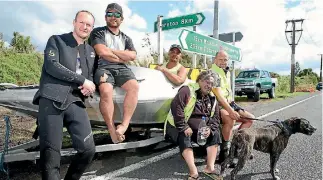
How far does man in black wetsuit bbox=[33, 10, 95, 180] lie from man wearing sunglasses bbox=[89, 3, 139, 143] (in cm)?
37

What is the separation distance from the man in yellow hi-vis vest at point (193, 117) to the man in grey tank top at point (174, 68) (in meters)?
0.55

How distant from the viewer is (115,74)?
3.43 m

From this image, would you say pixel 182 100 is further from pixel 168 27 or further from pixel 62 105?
pixel 168 27

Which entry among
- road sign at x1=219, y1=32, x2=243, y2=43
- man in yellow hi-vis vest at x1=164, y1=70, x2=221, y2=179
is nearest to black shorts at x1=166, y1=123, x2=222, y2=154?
man in yellow hi-vis vest at x1=164, y1=70, x2=221, y2=179

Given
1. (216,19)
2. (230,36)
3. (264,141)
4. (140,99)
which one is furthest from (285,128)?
(230,36)

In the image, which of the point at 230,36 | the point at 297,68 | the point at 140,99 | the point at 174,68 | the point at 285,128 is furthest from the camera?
the point at 297,68

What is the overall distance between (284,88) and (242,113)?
32.6 metres

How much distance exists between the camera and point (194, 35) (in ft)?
23.9

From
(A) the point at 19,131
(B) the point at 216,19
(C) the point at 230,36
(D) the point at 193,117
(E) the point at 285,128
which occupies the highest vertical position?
(B) the point at 216,19

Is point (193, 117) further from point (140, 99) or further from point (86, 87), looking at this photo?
point (86, 87)

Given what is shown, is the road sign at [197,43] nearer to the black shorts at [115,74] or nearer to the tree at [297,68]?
the black shorts at [115,74]

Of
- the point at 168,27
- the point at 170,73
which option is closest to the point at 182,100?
the point at 170,73

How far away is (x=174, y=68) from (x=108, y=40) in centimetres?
130

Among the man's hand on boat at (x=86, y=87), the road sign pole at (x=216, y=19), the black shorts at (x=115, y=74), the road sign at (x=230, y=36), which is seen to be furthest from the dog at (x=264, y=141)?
the road sign at (x=230, y=36)
